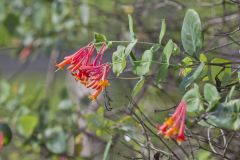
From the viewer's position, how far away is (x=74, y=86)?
4.22 metres

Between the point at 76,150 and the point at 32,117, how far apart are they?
1.21 ft

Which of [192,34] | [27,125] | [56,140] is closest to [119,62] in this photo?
[192,34]

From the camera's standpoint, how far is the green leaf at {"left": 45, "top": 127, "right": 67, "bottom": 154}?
2740 millimetres

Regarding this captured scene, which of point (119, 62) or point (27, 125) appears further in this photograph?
point (27, 125)

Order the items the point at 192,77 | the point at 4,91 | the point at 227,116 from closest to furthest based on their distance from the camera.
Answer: the point at 227,116
the point at 192,77
the point at 4,91

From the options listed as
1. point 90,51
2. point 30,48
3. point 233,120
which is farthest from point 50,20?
point 233,120

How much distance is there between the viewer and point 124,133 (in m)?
1.93

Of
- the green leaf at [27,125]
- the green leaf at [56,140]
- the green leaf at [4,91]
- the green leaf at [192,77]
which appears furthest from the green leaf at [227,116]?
the green leaf at [4,91]

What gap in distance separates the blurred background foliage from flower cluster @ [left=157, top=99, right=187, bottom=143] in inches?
23.3

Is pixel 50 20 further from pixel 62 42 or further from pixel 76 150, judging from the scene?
pixel 76 150

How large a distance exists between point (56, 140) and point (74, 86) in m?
1.46

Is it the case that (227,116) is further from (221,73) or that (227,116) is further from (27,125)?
(27,125)

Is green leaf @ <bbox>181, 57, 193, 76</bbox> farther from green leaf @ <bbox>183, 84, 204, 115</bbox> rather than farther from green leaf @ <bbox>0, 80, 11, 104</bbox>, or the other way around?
green leaf @ <bbox>0, 80, 11, 104</bbox>

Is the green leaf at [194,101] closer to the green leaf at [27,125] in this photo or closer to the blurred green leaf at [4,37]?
the green leaf at [27,125]
